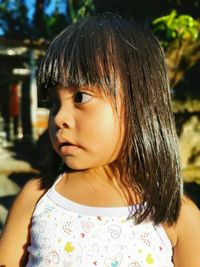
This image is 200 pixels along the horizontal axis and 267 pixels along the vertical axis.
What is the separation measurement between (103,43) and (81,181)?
1.40 feet

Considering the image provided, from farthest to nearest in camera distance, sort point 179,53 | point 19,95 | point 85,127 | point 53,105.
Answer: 1. point 19,95
2. point 179,53
3. point 53,105
4. point 85,127

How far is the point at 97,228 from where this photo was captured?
1404mm

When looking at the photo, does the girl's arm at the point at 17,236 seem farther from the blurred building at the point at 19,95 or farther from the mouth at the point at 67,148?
the blurred building at the point at 19,95

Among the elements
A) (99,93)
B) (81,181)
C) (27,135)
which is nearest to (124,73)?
(99,93)

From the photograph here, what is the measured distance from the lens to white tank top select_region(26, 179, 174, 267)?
1383 millimetres

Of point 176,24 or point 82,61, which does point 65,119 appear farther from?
point 176,24

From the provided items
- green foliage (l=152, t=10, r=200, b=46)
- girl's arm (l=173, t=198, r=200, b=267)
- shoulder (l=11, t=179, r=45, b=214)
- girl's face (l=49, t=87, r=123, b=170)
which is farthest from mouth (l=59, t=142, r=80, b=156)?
green foliage (l=152, t=10, r=200, b=46)

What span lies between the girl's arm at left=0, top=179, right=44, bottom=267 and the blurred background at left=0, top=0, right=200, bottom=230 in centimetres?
34

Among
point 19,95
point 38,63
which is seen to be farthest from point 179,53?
point 19,95

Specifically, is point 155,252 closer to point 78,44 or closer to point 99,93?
point 99,93

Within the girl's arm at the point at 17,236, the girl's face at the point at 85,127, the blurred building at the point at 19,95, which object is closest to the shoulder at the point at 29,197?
the girl's arm at the point at 17,236

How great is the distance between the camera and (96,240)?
1393 mm

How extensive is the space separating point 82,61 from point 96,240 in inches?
20.1

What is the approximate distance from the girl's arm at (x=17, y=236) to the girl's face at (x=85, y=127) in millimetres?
238
